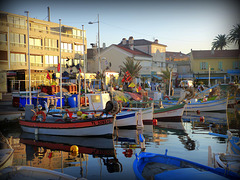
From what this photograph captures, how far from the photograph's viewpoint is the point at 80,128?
18672 millimetres

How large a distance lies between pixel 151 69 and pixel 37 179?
52822 millimetres

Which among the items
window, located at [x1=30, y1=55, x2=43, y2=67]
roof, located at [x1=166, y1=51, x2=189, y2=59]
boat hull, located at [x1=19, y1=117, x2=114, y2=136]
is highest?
roof, located at [x1=166, y1=51, x2=189, y2=59]

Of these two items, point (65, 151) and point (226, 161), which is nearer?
point (226, 161)

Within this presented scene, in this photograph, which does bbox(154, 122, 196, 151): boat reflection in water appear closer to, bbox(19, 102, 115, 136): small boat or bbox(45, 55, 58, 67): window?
bbox(19, 102, 115, 136): small boat

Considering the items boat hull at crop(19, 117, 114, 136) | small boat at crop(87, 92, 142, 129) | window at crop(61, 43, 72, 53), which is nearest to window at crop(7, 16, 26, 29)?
window at crop(61, 43, 72, 53)

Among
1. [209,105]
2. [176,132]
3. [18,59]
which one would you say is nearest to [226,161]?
[176,132]

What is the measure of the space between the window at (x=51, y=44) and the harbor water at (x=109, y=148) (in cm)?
2383

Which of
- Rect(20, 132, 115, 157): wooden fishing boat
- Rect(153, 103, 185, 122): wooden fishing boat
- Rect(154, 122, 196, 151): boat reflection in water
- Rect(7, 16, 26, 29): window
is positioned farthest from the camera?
Rect(7, 16, 26, 29): window

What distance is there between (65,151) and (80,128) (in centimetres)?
289

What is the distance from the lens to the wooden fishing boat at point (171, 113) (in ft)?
87.5

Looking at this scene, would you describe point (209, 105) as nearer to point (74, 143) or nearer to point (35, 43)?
point (74, 143)

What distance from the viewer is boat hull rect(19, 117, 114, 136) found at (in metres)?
18.4

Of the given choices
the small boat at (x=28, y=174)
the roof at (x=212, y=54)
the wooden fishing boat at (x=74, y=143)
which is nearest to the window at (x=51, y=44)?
the wooden fishing boat at (x=74, y=143)

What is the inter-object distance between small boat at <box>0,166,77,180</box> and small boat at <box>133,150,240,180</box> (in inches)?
103
